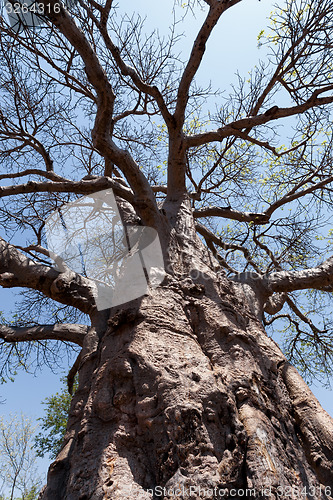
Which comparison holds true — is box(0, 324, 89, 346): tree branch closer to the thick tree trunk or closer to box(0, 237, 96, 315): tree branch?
box(0, 237, 96, 315): tree branch

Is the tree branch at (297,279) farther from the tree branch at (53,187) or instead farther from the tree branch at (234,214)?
the tree branch at (53,187)

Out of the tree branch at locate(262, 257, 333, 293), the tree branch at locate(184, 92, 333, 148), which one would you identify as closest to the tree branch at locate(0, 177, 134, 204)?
the tree branch at locate(184, 92, 333, 148)

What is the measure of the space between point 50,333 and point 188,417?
2.17 metres

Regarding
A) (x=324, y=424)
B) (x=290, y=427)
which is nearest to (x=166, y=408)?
(x=290, y=427)

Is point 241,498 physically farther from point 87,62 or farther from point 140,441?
point 87,62

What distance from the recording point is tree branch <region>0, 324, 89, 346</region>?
3.32 m

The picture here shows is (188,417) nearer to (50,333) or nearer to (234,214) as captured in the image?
(50,333)

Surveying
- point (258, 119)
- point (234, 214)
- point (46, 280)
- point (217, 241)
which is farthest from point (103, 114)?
point (217, 241)

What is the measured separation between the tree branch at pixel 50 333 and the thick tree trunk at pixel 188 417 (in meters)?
0.94

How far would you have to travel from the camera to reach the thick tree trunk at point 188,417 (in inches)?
57.1

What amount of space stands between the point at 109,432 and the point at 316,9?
14.9ft

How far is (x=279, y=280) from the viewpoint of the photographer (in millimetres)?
3543

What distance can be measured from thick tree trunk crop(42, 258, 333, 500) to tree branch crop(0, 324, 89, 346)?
940mm

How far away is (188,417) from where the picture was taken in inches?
63.1
